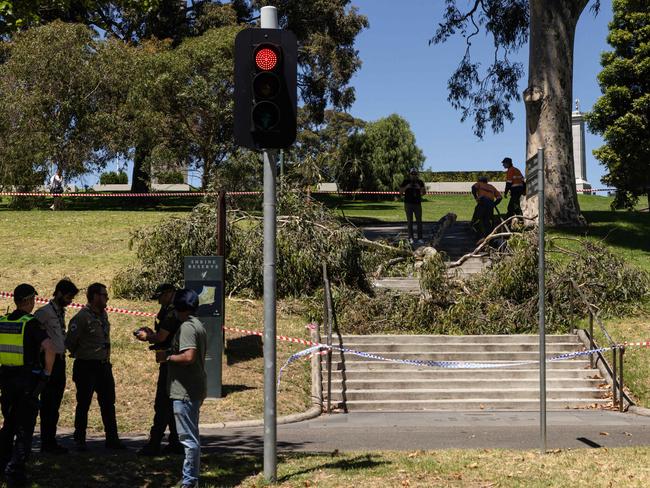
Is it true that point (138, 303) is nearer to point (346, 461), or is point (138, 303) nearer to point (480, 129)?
point (346, 461)

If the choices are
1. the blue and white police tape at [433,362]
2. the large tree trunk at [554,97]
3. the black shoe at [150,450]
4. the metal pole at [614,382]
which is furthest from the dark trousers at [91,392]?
the large tree trunk at [554,97]

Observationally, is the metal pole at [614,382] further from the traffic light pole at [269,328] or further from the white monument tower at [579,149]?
the white monument tower at [579,149]

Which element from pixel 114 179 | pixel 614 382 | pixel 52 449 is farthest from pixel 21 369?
pixel 114 179

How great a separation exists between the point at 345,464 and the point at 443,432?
299cm

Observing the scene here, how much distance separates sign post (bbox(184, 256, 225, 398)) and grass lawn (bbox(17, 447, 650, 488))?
12.3 feet

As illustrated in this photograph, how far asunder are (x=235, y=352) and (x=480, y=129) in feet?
61.5

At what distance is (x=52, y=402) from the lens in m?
9.67

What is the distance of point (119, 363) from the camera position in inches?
561

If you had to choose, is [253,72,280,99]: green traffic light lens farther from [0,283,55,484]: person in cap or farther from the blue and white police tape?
the blue and white police tape

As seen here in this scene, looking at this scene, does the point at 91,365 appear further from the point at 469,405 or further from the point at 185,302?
the point at 469,405

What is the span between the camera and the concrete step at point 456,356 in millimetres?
15328

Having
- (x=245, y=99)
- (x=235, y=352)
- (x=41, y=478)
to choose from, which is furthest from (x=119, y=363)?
(x=245, y=99)

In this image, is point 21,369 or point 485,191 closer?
point 21,369

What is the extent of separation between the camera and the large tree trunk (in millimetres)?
25500
